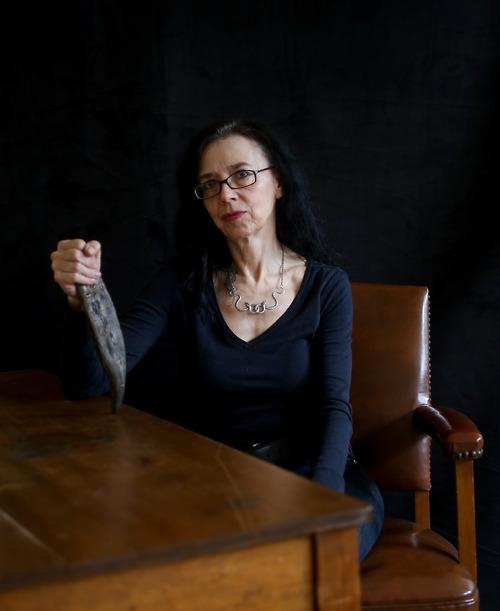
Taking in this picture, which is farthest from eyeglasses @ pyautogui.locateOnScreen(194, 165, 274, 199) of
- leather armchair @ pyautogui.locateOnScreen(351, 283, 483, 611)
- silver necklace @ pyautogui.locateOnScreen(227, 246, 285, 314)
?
leather armchair @ pyautogui.locateOnScreen(351, 283, 483, 611)

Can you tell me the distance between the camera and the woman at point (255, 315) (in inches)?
77.8

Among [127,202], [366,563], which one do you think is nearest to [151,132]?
[127,202]

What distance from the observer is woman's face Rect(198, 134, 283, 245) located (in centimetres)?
206

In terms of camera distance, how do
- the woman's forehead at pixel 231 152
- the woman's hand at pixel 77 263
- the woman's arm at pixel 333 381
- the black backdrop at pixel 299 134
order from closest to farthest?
the woman's hand at pixel 77 263
the woman's arm at pixel 333 381
the woman's forehead at pixel 231 152
the black backdrop at pixel 299 134

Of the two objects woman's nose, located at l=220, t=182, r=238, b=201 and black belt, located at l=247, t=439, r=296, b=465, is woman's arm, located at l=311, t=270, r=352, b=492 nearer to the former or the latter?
black belt, located at l=247, t=439, r=296, b=465

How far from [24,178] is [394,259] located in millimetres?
1319

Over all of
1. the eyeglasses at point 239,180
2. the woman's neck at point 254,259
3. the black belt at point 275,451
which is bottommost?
the black belt at point 275,451

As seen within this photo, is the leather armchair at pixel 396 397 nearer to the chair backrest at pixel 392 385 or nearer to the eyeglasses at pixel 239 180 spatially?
the chair backrest at pixel 392 385

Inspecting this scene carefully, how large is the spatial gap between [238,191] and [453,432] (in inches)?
32.6

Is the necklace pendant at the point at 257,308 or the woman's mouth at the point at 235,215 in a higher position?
the woman's mouth at the point at 235,215

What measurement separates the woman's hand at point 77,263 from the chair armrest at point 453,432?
3.02 ft

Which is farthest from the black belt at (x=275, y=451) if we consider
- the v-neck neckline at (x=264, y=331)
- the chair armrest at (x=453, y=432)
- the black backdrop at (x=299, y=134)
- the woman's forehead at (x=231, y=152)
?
the black backdrop at (x=299, y=134)

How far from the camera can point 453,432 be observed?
6.13 ft

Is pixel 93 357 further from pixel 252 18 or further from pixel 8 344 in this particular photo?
pixel 252 18
